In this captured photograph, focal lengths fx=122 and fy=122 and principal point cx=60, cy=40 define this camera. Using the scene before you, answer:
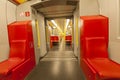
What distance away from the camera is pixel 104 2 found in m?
3.30

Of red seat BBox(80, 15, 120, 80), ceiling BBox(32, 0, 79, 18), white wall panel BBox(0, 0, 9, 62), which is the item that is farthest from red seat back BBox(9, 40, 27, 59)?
red seat BBox(80, 15, 120, 80)

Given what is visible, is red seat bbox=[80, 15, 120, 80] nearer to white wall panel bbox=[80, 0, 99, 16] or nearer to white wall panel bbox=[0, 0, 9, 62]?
white wall panel bbox=[80, 0, 99, 16]

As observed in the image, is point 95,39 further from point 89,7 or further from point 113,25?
point 89,7

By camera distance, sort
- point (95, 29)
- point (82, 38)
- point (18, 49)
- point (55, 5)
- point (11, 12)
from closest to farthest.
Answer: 1. point (95, 29)
2. point (82, 38)
3. point (18, 49)
4. point (11, 12)
5. point (55, 5)

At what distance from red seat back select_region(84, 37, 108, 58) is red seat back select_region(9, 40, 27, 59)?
5.89ft

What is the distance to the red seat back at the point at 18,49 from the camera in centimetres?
356

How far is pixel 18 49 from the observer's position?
3.62 metres

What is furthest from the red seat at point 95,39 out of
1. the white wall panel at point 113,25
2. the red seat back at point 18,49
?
the red seat back at point 18,49

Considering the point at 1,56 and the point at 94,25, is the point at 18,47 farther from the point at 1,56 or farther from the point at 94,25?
the point at 94,25

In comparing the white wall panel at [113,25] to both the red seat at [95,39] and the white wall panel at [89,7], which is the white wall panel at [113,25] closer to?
the red seat at [95,39]

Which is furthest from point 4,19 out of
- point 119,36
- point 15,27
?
point 119,36

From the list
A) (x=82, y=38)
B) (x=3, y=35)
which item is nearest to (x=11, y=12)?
(x=3, y=35)

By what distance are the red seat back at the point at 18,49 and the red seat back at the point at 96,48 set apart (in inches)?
70.6

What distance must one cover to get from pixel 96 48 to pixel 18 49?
2.24 metres
